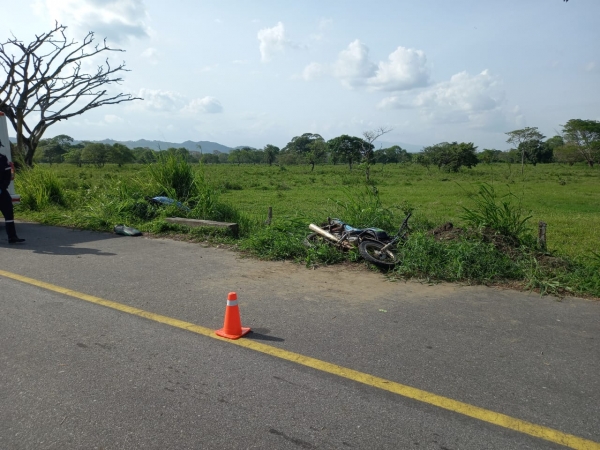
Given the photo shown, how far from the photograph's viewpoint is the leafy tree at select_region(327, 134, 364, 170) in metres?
58.3

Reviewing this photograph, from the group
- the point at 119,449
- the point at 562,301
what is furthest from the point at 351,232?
the point at 119,449

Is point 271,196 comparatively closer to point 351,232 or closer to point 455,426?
point 351,232

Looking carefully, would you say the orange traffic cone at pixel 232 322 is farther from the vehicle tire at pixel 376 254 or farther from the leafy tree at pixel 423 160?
the leafy tree at pixel 423 160

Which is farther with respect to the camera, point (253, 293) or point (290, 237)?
point (290, 237)

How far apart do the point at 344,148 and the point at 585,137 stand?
1188 inches

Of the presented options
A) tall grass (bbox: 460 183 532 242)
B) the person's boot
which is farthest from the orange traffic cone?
the person's boot

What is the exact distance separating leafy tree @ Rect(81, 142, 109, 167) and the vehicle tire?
5194cm

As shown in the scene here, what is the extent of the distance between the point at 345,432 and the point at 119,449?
1.37m

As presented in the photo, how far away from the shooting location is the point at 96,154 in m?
53.0

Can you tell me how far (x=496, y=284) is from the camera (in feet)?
20.3

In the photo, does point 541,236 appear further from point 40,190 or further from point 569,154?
point 569,154

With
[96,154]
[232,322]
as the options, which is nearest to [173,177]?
[232,322]

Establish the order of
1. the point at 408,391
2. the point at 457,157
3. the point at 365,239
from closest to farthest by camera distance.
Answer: the point at 408,391, the point at 365,239, the point at 457,157

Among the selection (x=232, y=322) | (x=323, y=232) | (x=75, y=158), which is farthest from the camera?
(x=75, y=158)
